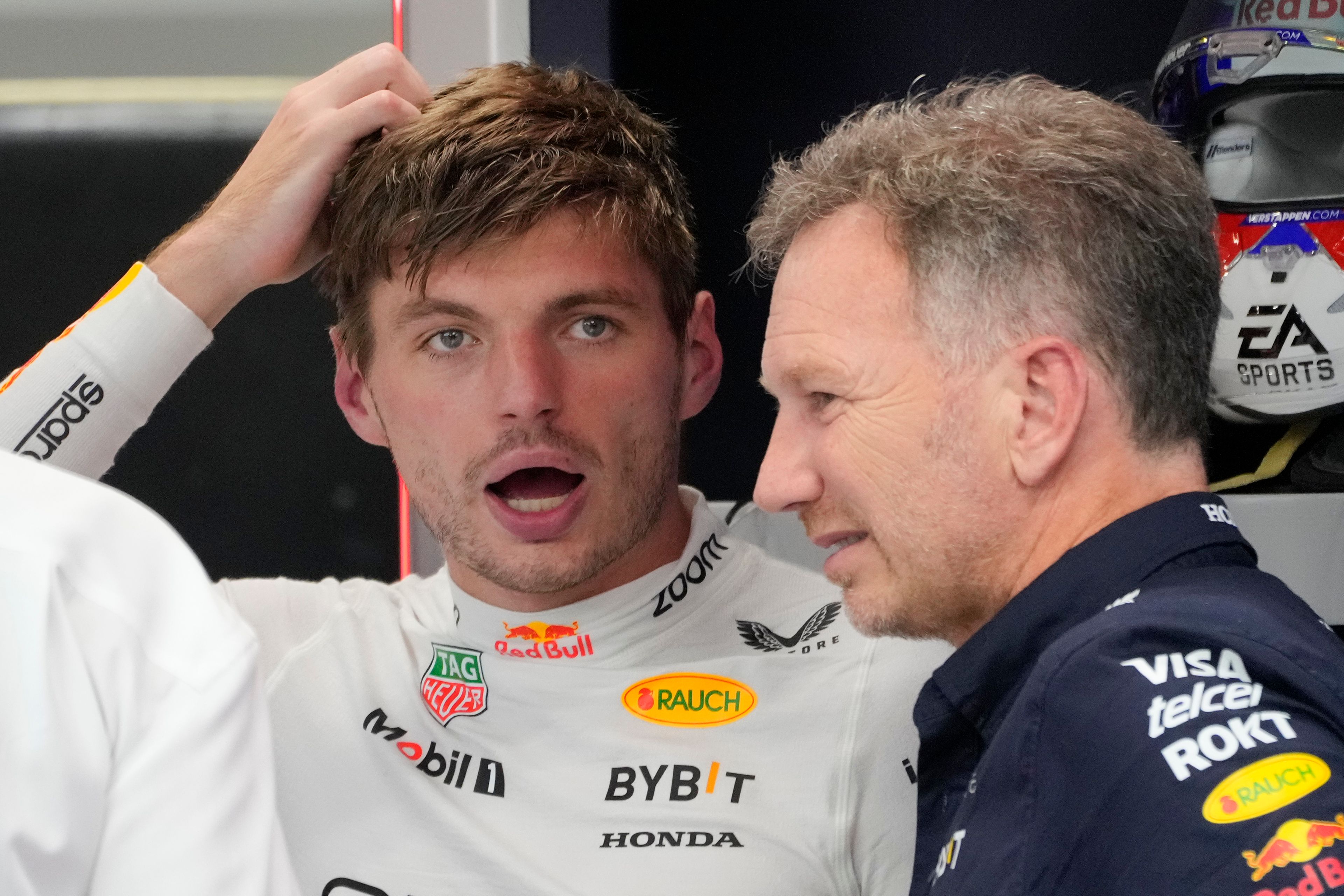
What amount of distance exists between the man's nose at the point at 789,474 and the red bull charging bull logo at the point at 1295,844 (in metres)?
0.44

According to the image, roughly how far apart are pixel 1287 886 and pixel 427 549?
3.46ft

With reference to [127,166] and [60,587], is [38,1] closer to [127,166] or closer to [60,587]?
[127,166]

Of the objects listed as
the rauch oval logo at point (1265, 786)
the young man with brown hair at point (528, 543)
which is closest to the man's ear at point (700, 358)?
the young man with brown hair at point (528, 543)

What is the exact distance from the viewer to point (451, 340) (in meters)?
1.16

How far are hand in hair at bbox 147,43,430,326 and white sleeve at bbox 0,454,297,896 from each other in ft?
2.42

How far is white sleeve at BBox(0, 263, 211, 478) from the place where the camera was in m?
1.16

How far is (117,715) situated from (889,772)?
2.31 ft

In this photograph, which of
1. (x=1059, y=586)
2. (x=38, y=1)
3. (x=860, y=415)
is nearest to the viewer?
(x=1059, y=586)

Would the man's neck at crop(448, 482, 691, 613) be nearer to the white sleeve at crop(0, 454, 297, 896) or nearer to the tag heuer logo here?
the tag heuer logo

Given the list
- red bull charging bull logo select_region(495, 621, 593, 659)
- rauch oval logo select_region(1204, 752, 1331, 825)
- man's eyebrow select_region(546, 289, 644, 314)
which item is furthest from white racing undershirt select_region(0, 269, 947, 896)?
rauch oval logo select_region(1204, 752, 1331, 825)

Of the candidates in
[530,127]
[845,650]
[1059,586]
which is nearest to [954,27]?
[530,127]

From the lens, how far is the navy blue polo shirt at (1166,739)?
0.56m

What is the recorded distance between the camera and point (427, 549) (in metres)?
1.46

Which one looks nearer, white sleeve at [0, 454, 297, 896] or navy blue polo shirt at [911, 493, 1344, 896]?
white sleeve at [0, 454, 297, 896]
